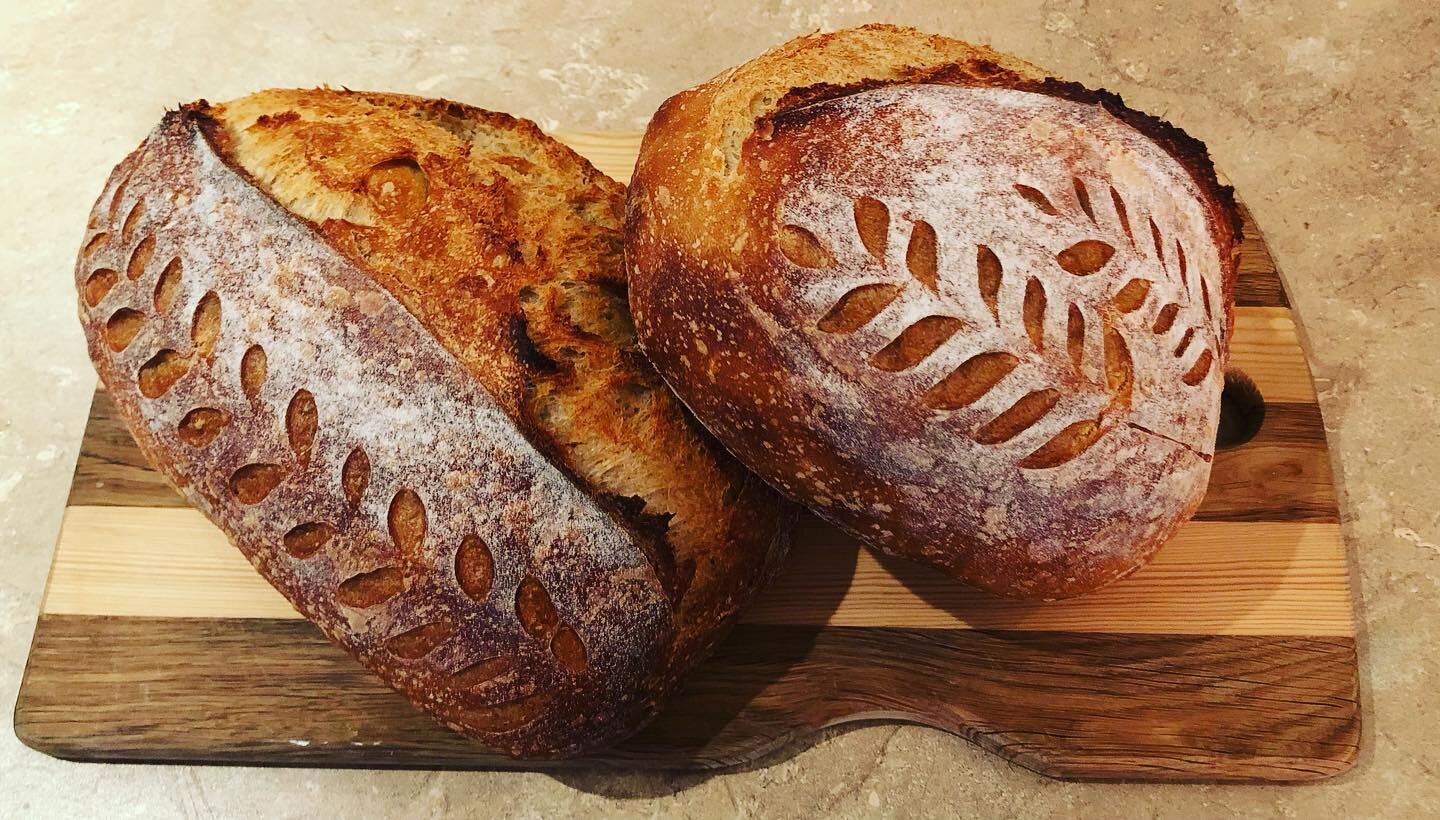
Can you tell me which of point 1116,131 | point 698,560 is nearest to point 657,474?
point 698,560

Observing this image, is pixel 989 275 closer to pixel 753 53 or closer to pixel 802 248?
pixel 802 248

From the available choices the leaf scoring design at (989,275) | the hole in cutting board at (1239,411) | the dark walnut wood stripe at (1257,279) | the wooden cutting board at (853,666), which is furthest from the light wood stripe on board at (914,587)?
the leaf scoring design at (989,275)

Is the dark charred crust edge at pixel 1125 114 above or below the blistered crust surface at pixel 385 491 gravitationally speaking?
above

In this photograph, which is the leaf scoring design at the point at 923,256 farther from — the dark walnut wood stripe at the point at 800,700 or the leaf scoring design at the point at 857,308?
the dark walnut wood stripe at the point at 800,700

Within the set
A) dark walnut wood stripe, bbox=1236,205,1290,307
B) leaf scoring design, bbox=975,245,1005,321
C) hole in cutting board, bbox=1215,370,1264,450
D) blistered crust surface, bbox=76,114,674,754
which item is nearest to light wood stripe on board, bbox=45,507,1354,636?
hole in cutting board, bbox=1215,370,1264,450

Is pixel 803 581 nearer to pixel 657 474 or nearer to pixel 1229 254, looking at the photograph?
pixel 657 474

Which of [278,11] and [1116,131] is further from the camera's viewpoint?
[278,11]

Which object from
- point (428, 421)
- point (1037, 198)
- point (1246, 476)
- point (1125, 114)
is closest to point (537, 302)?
point (428, 421)
